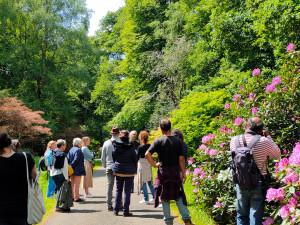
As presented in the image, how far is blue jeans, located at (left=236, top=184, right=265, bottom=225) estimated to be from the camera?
19.1 ft

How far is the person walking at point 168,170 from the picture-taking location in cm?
699

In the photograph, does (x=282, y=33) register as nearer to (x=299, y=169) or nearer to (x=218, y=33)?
(x=218, y=33)

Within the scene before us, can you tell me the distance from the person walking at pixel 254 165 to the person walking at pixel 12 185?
267 cm

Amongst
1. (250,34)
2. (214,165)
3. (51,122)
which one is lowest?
(214,165)

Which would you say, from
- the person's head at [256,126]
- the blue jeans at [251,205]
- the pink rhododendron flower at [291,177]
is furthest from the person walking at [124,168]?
the pink rhododendron flower at [291,177]

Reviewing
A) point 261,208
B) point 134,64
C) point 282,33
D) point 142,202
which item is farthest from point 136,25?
point 261,208

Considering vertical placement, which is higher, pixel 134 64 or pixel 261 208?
pixel 134 64

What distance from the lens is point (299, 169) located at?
482cm

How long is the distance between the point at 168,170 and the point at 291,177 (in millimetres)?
2524

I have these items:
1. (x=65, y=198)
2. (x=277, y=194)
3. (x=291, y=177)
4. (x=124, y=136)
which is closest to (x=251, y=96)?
(x=124, y=136)

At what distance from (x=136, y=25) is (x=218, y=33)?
609 inches

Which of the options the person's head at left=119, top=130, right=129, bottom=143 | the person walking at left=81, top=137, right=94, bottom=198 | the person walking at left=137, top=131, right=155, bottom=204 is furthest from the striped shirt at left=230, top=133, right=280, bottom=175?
the person walking at left=81, top=137, right=94, bottom=198

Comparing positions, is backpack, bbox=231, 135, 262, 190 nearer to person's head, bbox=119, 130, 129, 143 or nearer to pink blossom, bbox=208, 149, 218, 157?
pink blossom, bbox=208, 149, 218, 157

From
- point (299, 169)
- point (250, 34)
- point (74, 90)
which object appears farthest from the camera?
point (74, 90)
